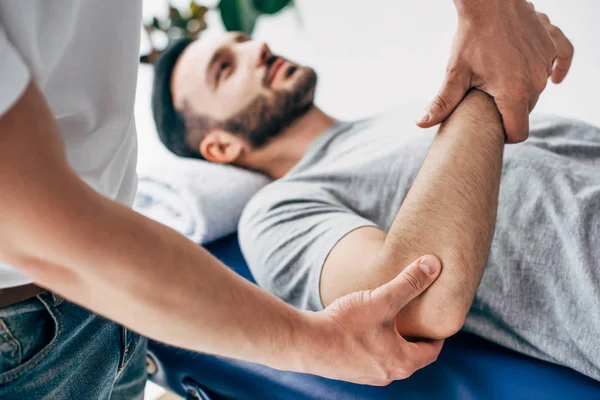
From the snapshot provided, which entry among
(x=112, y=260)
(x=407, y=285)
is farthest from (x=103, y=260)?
(x=407, y=285)

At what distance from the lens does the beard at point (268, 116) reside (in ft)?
5.04

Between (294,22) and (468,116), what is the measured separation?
1.80m

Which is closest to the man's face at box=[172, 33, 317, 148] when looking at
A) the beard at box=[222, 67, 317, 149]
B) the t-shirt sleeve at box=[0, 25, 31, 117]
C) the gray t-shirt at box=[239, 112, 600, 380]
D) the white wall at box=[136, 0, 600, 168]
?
the beard at box=[222, 67, 317, 149]

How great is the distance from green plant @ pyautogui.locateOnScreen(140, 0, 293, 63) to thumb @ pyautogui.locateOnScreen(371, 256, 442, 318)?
1.75 m

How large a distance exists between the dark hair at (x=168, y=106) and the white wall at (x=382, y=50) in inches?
10.2

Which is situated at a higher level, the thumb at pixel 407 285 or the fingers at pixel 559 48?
the fingers at pixel 559 48

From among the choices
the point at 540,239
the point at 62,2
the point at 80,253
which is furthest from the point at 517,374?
the point at 62,2

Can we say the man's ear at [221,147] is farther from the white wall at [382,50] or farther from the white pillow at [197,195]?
the white wall at [382,50]

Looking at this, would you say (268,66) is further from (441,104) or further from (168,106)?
(441,104)

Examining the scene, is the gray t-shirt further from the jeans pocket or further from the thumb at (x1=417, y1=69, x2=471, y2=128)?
the jeans pocket

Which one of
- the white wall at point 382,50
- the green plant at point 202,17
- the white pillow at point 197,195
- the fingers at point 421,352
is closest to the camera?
the fingers at point 421,352

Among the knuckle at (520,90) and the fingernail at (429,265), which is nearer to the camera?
A: the fingernail at (429,265)

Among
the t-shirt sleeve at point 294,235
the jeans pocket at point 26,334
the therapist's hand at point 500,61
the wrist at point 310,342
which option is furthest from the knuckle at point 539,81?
the jeans pocket at point 26,334

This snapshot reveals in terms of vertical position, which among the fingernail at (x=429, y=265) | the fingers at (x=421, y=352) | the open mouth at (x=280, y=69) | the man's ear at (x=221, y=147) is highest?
the fingernail at (x=429, y=265)
